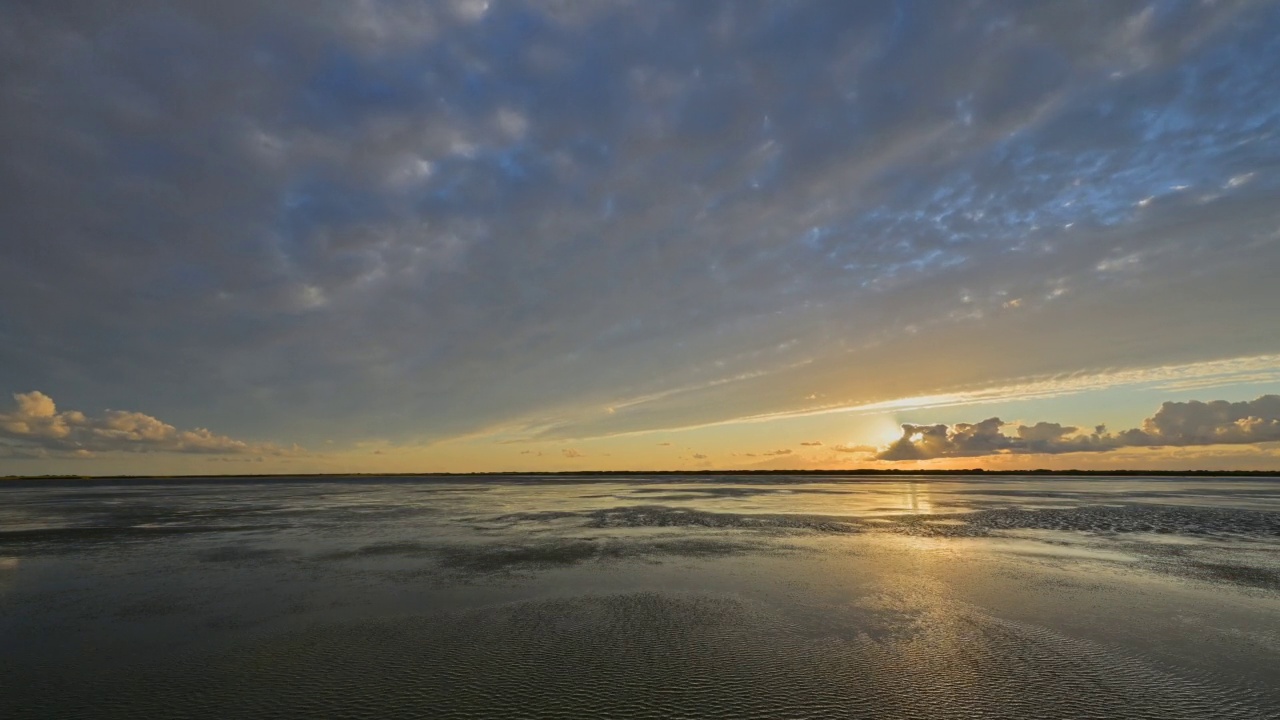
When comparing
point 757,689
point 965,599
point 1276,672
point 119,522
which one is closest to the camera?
point 757,689

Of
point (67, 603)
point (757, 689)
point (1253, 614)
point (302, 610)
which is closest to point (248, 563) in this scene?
point (67, 603)

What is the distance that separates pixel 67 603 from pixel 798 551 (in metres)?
18.0

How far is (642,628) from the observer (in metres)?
10.2

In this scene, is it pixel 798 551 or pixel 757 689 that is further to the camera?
pixel 798 551

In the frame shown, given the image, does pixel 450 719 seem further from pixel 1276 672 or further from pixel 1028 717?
pixel 1276 672

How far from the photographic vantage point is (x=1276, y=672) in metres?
8.10

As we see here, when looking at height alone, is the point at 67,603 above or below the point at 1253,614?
above

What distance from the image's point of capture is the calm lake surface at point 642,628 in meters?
7.12

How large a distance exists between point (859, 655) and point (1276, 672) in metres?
5.48

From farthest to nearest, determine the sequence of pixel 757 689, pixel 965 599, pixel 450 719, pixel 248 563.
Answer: pixel 248 563
pixel 965 599
pixel 757 689
pixel 450 719

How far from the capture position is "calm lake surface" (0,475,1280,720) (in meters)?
7.12

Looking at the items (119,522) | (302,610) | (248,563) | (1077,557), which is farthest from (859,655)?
(119,522)

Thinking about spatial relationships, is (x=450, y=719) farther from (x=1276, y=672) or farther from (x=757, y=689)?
(x=1276, y=672)

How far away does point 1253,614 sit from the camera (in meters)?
11.1
